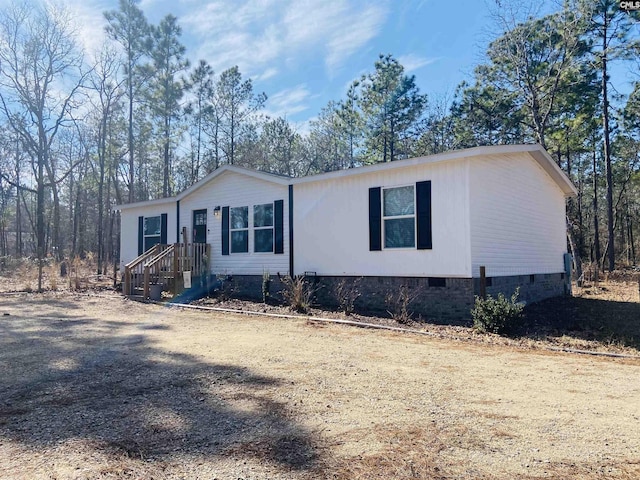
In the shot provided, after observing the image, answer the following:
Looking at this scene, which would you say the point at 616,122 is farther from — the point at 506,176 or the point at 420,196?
the point at 420,196

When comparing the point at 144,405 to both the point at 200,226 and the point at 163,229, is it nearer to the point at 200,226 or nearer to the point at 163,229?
the point at 200,226

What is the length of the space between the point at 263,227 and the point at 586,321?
7559 mm

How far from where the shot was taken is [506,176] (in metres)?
9.54

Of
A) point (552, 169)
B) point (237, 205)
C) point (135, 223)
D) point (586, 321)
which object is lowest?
point (586, 321)

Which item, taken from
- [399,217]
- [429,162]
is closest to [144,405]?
[399,217]

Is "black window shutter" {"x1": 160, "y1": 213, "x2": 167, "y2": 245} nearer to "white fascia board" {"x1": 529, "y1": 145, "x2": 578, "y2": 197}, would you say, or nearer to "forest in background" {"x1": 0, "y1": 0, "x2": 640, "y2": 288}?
"forest in background" {"x1": 0, "y1": 0, "x2": 640, "y2": 288}

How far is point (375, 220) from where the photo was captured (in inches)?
368

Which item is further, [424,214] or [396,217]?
[396,217]

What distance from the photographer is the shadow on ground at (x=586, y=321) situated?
709 centimetres

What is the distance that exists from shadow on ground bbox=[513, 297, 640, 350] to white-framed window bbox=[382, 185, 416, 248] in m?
2.71

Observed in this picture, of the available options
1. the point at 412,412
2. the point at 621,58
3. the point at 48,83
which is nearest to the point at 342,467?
the point at 412,412

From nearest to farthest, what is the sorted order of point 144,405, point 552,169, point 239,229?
point 144,405
point 552,169
point 239,229

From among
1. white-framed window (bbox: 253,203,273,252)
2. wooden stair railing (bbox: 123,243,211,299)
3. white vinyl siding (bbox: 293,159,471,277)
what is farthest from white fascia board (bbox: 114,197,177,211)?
white vinyl siding (bbox: 293,159,471,277)

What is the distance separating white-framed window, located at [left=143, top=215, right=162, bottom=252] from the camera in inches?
568
